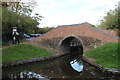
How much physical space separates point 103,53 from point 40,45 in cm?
858

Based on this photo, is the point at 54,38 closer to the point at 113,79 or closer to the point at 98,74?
the point at 98,74

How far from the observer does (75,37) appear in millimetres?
14516

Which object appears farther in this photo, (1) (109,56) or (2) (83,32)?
(2) (83,32)

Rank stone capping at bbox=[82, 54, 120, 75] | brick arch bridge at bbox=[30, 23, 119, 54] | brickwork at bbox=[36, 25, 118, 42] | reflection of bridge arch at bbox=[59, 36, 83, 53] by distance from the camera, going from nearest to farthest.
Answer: stone capping at bbox=[82, 54, 120, 75] → brickwork at bbox=[36, 25, 118, 42] → brick arch bridge at bbox=[30, 23, 119, 54] → reflection of bridge arch at bbox=[59, 36, 83, 53]

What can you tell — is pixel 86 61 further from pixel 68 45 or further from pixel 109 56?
pixel 68 45

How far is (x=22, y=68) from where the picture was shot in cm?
1031

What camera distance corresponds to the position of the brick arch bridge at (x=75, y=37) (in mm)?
12422

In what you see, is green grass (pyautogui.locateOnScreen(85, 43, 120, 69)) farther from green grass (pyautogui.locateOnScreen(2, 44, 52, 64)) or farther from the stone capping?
green grass (pyautogui.locateOnScreen(2, 44, 52, 64))

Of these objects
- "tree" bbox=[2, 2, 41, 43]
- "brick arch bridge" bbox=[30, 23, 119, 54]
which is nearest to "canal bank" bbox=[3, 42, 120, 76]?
"brick arch bridge" bbox=[30, 23, 119, 54]

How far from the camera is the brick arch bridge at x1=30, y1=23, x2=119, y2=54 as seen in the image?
12.4 meters

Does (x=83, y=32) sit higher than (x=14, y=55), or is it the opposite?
(x=83, y=32)

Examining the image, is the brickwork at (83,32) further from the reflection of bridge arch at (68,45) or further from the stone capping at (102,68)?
the stone capping at (102,68)

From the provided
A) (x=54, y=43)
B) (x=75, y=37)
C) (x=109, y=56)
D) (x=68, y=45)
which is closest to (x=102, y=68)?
(x=109, y=56)

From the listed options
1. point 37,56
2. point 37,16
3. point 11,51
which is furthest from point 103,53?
point 37,16
